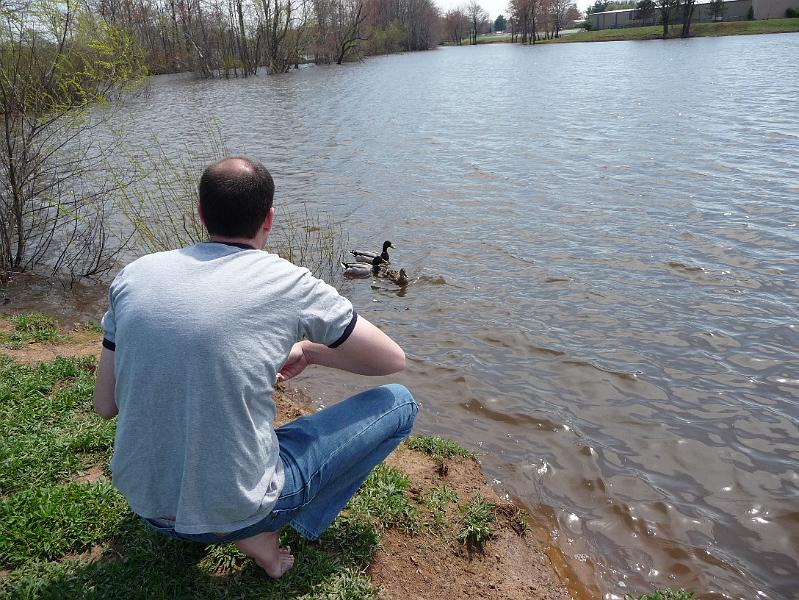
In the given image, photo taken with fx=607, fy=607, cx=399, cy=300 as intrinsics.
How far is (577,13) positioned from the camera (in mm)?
107438

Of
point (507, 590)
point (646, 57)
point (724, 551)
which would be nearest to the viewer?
point (507, 590)

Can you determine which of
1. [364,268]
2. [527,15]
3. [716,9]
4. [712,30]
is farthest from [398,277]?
[527,15]

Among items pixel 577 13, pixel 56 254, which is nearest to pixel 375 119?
pixel 56 254

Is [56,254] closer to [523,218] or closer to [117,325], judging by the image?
[523,218]

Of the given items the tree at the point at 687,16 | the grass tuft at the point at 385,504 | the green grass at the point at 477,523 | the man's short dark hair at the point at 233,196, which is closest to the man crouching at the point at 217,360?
the man's short dark hair at the point at 233,196

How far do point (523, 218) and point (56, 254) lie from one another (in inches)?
315

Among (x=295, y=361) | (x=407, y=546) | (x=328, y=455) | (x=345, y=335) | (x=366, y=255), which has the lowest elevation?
(x=407, y=546)

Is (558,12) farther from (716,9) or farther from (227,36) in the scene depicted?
(227,36)

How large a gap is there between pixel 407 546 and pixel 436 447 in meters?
1.30

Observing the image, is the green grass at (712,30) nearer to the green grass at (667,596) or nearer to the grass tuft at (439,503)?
the green grass at (667,596)

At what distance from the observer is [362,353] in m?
2.49

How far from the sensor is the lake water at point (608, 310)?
4270mm

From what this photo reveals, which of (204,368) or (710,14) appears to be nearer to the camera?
(204,368)

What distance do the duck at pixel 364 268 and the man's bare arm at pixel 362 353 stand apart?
262 inches
